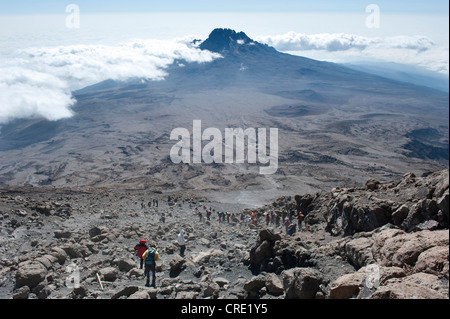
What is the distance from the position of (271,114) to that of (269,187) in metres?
52.6

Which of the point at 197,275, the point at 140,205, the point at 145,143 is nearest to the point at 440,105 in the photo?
the point at 145,143

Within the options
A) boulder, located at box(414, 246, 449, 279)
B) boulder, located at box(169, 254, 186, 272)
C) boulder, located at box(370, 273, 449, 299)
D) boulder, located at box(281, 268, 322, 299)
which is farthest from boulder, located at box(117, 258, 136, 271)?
boulder, located at box(414, 246, 449, 279)

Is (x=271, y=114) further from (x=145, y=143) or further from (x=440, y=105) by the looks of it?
(x=440, y=105)

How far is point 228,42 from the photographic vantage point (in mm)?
156750

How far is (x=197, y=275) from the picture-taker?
6.66 metres

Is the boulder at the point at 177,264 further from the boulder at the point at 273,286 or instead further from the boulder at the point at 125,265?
the boulder at the point at 273,286

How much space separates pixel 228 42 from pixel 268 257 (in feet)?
524

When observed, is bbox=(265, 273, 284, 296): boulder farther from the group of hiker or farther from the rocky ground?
the group of hiker

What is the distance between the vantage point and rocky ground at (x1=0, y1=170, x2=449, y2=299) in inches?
164

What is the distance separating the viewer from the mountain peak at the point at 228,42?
155 metres

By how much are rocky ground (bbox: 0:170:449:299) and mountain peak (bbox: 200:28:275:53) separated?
498ft

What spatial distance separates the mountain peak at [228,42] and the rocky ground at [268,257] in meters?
152

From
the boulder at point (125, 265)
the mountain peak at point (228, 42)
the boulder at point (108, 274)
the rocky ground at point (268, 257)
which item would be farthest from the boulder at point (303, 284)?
the mountain peak at point (228, 42)

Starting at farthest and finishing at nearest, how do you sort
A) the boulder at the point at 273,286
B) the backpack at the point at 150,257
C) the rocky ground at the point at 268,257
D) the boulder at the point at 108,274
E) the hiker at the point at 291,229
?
1. the hiker at the point at 291,229
2. the boulder at the point at 108,274
3. the backpack at the point at 150,257
4. the boulder at the point at 273,286
5. the rocky ground at the point at 268,257
